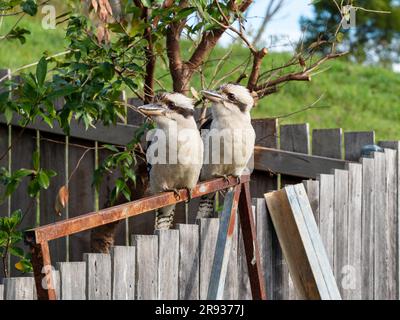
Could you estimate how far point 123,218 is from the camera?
11.1 ft

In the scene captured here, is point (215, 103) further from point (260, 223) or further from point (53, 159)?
point (53, 159)

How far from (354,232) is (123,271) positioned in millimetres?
2321

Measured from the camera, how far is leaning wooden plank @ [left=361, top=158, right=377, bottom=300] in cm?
554

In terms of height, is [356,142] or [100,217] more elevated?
[356,142]

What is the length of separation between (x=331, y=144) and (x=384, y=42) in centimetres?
1386

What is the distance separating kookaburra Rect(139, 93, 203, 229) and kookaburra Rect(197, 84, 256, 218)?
300 millimetres

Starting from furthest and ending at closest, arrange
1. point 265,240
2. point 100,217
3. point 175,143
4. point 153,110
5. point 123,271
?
point 265,240 < point 175,143 < point 153,110 < point 123,271 < point 100,217

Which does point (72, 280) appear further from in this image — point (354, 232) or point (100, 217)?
point (354, 232)

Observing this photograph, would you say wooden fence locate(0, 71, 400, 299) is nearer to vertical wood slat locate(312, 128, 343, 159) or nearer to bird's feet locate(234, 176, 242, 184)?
vertical wood slat locate(312, 128, 343, 159)

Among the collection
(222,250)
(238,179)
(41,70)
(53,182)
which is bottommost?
(222,250)

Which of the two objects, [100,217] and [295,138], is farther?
[295,138]

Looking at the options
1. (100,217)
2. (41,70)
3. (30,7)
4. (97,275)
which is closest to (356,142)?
(30,7)

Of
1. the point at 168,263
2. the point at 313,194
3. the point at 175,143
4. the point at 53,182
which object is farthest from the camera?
the point at 53,182
